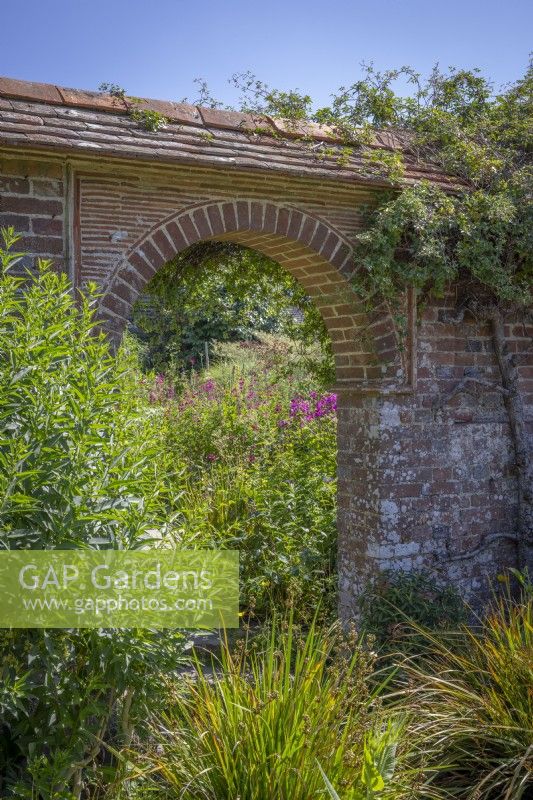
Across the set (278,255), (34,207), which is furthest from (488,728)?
(34,207)

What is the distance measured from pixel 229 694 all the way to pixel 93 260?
7.18ft

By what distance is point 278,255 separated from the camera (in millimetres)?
4672

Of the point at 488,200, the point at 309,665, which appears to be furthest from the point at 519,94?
the point at 309,665

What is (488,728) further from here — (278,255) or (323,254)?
(278,255)

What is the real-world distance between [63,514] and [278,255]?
2803 mm

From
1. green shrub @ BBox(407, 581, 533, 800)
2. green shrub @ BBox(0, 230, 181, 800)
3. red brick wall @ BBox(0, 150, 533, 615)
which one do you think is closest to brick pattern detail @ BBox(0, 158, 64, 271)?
red brick wall @ BBox(0, 150, 533, 615)

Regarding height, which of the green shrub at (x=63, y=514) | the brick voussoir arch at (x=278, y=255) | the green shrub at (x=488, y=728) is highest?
the brick voussoir arch at (x=278, y=255)

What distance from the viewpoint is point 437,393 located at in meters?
4.80

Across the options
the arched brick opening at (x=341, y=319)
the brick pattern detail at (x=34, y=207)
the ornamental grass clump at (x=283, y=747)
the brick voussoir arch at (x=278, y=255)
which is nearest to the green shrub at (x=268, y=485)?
the arched brick opening at (x=341, y=319)

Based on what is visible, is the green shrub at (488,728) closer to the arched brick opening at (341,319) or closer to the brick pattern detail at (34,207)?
the arched brick opening at (341,319)

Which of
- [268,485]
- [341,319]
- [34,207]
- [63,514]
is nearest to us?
[63,514]

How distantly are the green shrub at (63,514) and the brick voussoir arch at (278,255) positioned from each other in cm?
119

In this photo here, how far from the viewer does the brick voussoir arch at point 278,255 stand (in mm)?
3820

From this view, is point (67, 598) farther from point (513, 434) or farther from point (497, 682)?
point (513, 434)
